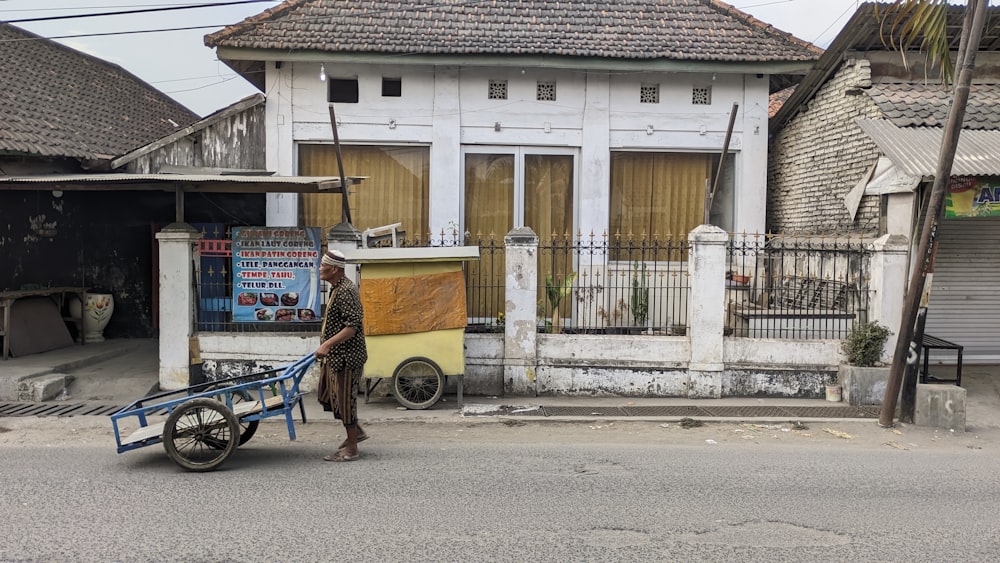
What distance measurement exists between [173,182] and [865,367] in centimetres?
888

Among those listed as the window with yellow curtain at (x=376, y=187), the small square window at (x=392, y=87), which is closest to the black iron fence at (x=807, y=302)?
the window with yellow curtain at (x=376, y=187)

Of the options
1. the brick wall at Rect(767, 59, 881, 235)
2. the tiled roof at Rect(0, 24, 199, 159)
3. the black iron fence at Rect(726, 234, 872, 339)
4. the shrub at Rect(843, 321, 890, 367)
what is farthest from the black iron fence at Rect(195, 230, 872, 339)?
the tiled roof at Rect(0, 24, 199, 159)

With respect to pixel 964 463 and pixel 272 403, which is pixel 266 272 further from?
pixel 964 463

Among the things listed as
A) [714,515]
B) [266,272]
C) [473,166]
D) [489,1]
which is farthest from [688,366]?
[489,1]

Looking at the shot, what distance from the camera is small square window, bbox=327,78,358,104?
1138 cm

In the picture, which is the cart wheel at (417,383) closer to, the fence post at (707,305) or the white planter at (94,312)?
the fence post at (707,305)

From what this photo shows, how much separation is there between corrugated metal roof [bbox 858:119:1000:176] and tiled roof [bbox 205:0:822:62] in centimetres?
196

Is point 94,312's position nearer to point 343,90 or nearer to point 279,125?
point 279,125

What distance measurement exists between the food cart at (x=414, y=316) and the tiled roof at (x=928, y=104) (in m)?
6.85

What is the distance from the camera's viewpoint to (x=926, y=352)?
9789 mm

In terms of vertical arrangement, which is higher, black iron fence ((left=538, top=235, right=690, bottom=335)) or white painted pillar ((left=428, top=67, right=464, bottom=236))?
white painted pillar ((left=428, top=67, right=464, bottom=236))

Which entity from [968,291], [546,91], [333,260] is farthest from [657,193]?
[333,260]

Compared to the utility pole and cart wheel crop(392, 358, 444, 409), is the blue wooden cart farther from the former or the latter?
the utility pole

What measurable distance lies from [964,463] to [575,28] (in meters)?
8.36
